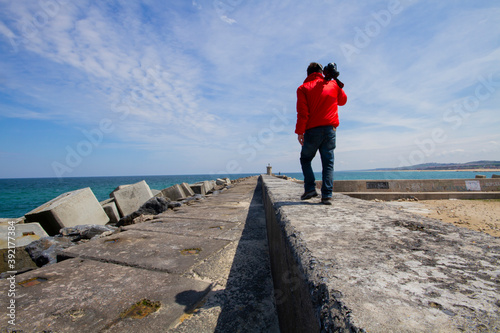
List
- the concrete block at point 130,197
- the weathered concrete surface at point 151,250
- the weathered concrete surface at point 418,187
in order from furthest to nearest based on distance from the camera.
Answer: the weathered concrete surface at point 418,187 → the concrete block at point 130,197 → the weathered concrete surface at point 151,250

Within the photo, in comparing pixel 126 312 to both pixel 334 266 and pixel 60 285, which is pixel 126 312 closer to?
pixel 60 285

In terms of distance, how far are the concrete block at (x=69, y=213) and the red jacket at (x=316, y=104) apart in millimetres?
5232

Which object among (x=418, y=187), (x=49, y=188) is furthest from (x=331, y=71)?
(x=49, y=188)

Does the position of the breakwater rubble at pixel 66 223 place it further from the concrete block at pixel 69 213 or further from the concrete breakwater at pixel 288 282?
the concrete breakwater at pixel 288 282

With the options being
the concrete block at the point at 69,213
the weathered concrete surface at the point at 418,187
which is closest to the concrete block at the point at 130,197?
the concrete block at the point at 69,213

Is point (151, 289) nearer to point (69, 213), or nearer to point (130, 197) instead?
point (69, 213)

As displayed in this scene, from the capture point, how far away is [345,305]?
544mm

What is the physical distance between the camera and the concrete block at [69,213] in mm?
4816

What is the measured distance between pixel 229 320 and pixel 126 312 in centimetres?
57

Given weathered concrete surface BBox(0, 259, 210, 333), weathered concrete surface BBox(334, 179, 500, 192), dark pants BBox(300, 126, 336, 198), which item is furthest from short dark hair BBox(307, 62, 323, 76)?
weathered concrete surface BBox(334, 179, 500, 192)

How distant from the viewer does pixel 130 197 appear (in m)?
7.39

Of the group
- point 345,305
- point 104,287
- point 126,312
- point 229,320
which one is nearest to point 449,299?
point 345,305

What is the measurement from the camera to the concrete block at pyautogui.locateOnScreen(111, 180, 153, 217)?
7.05m

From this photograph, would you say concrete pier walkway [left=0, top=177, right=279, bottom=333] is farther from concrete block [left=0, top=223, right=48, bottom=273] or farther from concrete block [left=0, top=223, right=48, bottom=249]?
concrete block [left=0, top=223, right=48, bottom=249]
